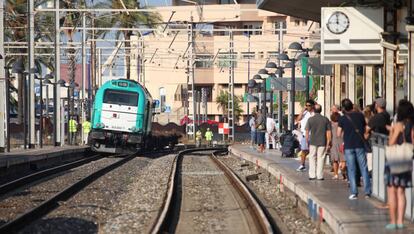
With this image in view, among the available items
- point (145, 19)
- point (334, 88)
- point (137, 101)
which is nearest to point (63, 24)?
point (145, 19)

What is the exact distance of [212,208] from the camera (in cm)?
1900

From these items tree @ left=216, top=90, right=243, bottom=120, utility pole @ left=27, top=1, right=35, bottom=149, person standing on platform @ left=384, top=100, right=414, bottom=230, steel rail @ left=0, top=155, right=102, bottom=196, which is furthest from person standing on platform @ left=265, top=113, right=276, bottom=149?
tree @ left=216, top=90, right=243, bottom=120

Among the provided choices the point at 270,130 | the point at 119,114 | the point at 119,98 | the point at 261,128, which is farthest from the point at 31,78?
the point at 270,130

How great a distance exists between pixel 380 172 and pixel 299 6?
14822mm

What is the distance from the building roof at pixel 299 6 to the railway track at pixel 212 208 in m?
5.70

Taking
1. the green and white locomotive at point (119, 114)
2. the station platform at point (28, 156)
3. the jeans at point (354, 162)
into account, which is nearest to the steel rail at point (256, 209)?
the jeans at point (354, 162)

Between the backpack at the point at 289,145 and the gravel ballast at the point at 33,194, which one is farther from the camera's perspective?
the backpack at the point at 289,145

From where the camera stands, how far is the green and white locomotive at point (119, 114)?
42.7 meters

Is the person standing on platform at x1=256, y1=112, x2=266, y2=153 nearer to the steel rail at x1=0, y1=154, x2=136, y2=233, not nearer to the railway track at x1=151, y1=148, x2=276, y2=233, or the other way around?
the railway track at x1=151, y1=148, x2=276, y2=233

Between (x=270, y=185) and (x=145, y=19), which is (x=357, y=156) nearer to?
(x=270, y=185)

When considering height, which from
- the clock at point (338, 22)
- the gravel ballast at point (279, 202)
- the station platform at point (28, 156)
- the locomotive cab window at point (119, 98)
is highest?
the clock at point (338, 22)

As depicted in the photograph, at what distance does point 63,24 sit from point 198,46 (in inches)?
1150

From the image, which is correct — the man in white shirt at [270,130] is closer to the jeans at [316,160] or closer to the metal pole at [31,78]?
the metal pole at [31,78]

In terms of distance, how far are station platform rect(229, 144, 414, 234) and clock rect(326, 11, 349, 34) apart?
11.3 feet
